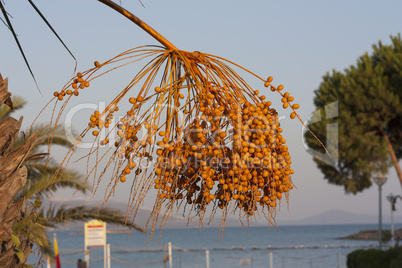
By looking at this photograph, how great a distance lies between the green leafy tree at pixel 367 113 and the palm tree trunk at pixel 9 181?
1960 cm

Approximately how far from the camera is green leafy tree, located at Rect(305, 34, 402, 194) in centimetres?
2245

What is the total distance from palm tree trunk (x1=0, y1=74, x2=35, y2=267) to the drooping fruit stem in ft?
2.26

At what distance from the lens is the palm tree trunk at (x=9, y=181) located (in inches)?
108

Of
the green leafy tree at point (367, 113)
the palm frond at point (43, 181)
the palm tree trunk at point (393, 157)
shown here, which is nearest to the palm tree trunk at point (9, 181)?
the palm frond at point (43, 181)

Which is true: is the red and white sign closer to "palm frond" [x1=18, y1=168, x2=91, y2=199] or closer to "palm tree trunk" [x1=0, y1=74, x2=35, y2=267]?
"palm frond" [x1=18, y1=168, x2=91, y2=199]

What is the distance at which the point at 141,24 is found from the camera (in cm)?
277

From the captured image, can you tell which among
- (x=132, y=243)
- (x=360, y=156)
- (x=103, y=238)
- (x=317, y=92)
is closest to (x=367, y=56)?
(x=317, y=92)

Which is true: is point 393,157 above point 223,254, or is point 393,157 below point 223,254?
above

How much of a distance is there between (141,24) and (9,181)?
99 centimetres

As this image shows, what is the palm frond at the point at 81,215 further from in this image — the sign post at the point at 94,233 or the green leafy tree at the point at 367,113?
the green leafy tree at the point at 367,113

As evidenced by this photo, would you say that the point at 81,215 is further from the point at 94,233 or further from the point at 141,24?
the point at 141,24

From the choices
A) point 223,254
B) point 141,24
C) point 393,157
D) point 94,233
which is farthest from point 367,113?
point 223,254

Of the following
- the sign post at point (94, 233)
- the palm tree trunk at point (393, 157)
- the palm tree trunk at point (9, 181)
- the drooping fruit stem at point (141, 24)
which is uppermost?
the palm tree trunk at point (393, 157)

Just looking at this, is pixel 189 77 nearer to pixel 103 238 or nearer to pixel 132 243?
pixel 103 238
